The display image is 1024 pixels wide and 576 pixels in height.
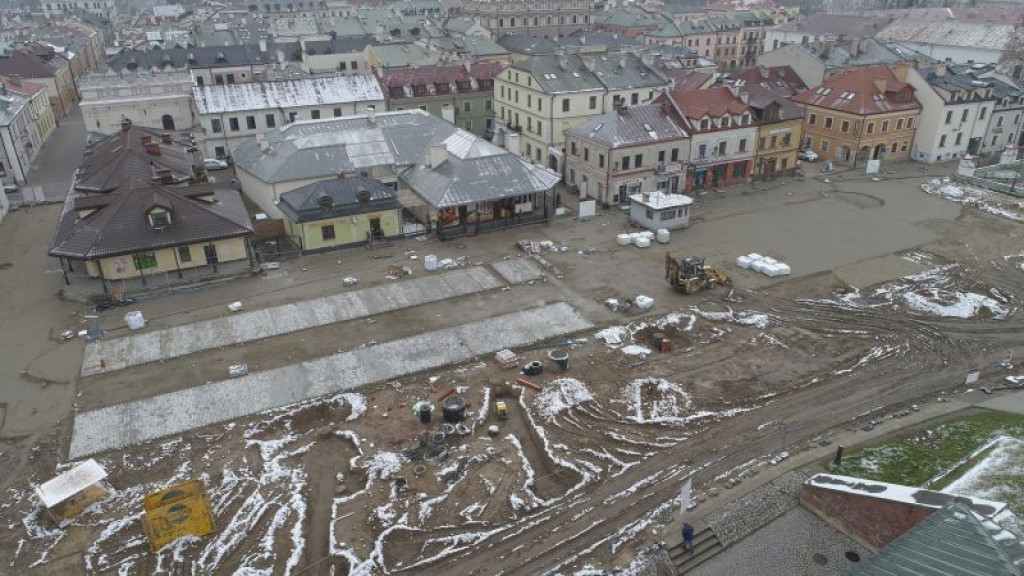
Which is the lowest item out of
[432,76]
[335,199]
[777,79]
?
[335,199]

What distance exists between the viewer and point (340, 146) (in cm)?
4959

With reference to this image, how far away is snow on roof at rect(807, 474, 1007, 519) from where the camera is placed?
18.4 metres

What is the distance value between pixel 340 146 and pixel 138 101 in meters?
25.2

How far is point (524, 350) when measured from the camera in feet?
107

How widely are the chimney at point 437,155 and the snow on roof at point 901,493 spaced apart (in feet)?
112

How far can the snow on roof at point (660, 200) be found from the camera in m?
46.1

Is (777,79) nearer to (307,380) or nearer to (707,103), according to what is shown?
(707,103)

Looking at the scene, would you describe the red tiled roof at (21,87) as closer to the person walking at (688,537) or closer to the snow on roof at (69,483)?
the snow on roof at (69,483)

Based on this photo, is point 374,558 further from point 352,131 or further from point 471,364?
point 352,131

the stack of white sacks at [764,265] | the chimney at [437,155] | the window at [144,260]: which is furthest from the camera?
the chimney at [437,155]

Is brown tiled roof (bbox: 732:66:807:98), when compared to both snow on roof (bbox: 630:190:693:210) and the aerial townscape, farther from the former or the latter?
snow on roof (bbox: 630:190:693:210)

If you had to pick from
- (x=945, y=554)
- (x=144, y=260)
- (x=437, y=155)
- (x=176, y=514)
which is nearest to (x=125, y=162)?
(x=144, y=260)

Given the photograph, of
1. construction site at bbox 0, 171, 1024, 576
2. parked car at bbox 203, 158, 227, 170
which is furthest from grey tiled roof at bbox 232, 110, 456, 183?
construction site at bbox 0, 171, 1024, 576

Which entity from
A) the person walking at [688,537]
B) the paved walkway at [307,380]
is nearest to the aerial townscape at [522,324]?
the person walking at [688,537]
